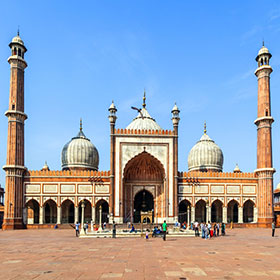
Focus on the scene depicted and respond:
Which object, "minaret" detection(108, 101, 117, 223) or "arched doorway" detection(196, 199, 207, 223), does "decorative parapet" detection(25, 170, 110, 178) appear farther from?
"arched doorway" detection(196, 199, 207, 223)

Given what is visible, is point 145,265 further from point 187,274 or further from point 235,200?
point 235,200

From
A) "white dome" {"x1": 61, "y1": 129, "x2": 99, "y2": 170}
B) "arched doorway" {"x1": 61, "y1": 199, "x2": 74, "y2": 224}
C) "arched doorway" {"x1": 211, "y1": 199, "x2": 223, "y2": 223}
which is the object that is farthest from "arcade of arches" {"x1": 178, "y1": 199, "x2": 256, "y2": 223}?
"white dome" {"x1": 61, "y1": 129, "x2": 99, "y2": 170}

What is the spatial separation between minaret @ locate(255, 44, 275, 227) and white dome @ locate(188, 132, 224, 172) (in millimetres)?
9521

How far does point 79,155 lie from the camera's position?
2067 inches

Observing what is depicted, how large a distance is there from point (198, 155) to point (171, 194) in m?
12.7

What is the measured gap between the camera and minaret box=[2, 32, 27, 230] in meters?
41.4

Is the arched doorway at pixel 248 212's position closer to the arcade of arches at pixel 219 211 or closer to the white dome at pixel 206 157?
the arcade of arches at pixel 219 211

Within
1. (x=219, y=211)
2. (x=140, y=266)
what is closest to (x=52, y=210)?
(x=219, y=211)

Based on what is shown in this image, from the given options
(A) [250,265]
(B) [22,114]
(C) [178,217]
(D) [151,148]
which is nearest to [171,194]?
(C) [178,217]

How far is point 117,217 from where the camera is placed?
43.0 meters

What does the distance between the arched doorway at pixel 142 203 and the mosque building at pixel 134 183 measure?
10cm

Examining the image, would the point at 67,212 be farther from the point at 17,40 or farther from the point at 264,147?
the point at 264,147

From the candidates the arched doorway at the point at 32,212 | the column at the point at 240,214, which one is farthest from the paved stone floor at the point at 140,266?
the arched doorway at the point at 32,212

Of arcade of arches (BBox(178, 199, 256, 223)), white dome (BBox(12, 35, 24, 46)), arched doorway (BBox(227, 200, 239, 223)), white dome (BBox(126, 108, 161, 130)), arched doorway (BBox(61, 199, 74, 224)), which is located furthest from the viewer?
white dome (BBox(126, 108, 161, 130))
